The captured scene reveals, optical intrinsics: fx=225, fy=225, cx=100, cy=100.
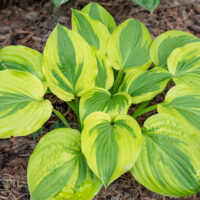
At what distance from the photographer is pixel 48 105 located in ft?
3.98

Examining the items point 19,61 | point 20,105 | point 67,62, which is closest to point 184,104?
point 67,62

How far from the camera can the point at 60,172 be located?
43.6 inches

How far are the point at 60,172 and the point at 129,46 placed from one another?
3.16 ft

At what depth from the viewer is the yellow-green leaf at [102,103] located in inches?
49.6

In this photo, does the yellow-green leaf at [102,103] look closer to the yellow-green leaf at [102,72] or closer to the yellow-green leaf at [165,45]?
the yellow-green leaf at [102,72]

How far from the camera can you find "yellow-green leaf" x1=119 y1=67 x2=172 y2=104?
140cm

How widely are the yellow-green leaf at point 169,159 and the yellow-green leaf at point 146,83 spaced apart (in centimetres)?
21

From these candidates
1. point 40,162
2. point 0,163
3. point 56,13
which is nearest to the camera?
point 40,162

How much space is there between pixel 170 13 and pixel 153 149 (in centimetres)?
163

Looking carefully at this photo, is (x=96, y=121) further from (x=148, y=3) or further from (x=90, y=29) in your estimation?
(x=148, y=3)

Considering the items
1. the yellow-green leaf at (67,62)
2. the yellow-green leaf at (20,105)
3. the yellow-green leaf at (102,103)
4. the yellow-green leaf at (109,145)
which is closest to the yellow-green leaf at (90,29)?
the yellow-green leaf at (67,62)

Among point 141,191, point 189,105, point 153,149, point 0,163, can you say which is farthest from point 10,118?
point 189,105

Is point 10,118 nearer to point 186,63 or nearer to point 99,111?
point 99,111

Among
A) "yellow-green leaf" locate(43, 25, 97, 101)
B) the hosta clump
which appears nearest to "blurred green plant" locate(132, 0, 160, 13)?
the hosta clump
